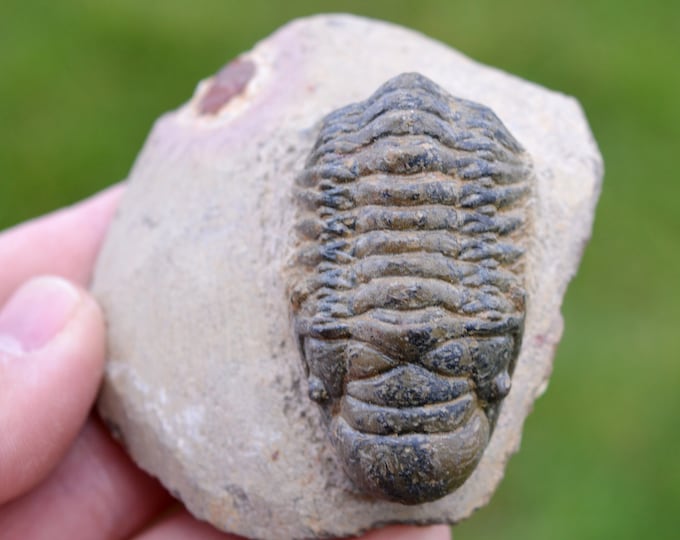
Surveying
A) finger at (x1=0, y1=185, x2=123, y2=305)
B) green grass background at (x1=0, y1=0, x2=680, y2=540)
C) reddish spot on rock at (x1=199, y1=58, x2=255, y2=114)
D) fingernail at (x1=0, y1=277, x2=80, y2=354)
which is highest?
reddish spot on rock at (x1=199, y1=58, x2=255, y2=114)

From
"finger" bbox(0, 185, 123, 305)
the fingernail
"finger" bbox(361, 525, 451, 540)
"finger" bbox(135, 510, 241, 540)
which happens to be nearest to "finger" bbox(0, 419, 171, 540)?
"finger" bbox(135, 510, 241, 540)

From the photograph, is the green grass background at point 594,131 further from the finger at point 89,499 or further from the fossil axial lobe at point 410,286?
the fossil axial lobe at point 410,286

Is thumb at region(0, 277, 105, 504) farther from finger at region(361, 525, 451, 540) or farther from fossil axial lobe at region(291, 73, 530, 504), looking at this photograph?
finger at region(361, 525, 451, 540)

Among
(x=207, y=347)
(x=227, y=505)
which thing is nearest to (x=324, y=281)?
(x=207, y=347)

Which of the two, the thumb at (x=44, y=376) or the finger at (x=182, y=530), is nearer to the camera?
the thumb at (x=44, y=376)

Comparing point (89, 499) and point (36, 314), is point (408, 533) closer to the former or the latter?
point (89, 499)

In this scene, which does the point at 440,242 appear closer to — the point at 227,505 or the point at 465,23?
the point at 227,505

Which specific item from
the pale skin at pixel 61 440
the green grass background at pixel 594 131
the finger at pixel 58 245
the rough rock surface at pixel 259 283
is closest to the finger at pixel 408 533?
the pale skin at pixel 61 440
